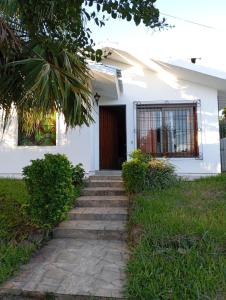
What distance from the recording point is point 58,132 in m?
9.82

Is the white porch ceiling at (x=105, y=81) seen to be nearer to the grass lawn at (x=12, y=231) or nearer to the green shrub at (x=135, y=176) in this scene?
the green shrub at (x=135, y=176)

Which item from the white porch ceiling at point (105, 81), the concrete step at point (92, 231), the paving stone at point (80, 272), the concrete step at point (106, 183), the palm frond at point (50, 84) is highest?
the white porch ceiling at point (105, 81)

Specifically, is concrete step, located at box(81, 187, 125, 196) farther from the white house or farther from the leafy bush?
the white house

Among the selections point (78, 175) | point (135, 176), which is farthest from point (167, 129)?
point (78, 175)

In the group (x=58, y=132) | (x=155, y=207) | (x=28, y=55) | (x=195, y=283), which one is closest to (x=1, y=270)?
(x=195, y=283)

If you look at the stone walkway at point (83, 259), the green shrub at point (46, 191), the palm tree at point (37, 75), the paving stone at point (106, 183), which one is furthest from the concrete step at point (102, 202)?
the palm tree at point (37, 75)

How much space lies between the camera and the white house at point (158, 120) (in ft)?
32.5

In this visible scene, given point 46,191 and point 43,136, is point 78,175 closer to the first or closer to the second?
point 43,136

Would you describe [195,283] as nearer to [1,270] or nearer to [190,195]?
[1,270]

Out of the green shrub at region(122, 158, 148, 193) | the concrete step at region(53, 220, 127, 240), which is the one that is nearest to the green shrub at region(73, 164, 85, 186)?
the green shrub at region(122, 158, 148, 193)

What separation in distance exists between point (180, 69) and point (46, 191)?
6.31 metres

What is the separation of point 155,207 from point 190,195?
1.44 meters

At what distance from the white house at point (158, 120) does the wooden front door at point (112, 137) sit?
0.10 m

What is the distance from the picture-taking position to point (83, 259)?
4.77 meters
